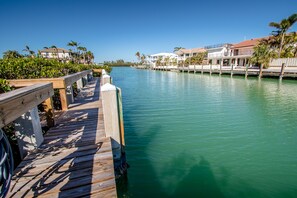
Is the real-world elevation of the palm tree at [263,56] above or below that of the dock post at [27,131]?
above

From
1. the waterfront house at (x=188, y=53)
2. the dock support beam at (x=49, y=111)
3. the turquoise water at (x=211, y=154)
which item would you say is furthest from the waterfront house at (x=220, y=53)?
the dock support beam at (x=49, y=111)

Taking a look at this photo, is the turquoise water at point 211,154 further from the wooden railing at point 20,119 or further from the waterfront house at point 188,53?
the waterfront house at point 188,53

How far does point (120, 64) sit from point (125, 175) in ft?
494

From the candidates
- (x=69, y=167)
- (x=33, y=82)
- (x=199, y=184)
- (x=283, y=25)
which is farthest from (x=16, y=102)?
(x=283, y=25)

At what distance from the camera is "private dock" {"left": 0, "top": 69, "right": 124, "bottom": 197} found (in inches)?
78.1

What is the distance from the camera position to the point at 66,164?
2.48 m

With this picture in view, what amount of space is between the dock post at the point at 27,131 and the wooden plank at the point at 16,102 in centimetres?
39

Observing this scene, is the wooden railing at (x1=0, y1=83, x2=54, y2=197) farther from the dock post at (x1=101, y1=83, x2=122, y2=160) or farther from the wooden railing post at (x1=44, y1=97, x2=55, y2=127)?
the dock post at (x1=101, y1=83, x2=122, y2=160)

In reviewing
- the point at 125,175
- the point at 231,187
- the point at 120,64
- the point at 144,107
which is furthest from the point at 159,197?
the point at 120,64

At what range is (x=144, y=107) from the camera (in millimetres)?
10570

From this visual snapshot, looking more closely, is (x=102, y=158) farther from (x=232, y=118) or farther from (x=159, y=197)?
(x=232, y=118)

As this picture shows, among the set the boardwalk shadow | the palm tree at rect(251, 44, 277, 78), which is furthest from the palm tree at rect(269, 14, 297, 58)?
the boardwalk shadow

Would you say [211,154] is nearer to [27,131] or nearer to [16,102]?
[27,131]

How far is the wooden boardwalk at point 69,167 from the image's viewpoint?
1.99 metres
